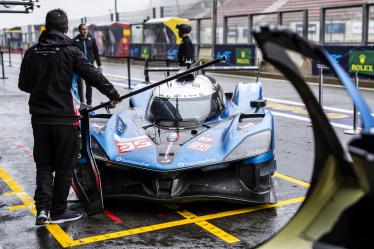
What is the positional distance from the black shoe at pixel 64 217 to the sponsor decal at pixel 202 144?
4.03ft

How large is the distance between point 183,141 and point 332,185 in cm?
313

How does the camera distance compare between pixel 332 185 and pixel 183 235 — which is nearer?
pixel 332 185

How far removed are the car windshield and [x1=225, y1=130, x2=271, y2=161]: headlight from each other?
1.08 meters

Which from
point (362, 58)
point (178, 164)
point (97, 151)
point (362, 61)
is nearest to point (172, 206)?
point (178, 164)

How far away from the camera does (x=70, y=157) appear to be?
4.84 metres

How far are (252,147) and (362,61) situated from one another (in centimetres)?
1251

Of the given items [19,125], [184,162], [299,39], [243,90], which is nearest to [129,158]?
[184,162]

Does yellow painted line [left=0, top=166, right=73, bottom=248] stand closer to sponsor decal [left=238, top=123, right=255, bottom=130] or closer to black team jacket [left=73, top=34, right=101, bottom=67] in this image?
sponsor decal [left=238, top=123, right=255, bottom=130]

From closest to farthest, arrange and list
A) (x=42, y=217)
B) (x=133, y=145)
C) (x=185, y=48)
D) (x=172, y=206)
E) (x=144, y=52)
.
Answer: (x=42, y=217)
(x=133, y=145)
(x=172, y=206)
(x=185, y=48)
(x=144, y=52)

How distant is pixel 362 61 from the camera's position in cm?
1638

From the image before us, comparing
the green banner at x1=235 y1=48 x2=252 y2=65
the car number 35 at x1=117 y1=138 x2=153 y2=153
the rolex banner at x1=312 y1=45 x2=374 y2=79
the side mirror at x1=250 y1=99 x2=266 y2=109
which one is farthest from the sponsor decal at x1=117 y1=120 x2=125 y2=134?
the green banner at x1=235 y1=48 x2=252 y2=65

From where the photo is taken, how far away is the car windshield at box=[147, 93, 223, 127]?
238 inches

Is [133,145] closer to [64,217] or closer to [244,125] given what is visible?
[64,217]

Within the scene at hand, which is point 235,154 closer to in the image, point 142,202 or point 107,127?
point 142,202
